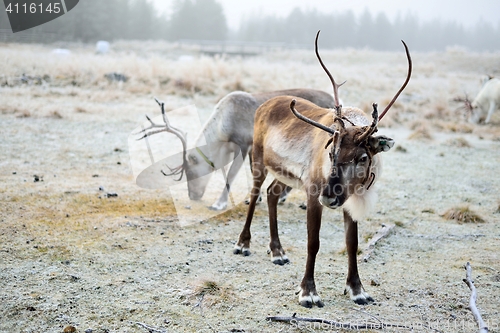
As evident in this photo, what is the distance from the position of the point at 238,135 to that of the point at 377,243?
3009 mm

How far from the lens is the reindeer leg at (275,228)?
18.0 feet

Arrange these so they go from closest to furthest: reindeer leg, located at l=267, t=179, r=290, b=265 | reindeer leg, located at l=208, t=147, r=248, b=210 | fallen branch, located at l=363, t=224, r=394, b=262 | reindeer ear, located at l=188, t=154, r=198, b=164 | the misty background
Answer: reindeer leg, located at l=267, t=179, r=290, b=265
fallen branch, located at l=363, t=224, r=394, b=262
reindeer leg, located at l=208, t=147, r=248, b=210
reindeer ear, located at l=188, t=154, r=198, b=164
the misty background

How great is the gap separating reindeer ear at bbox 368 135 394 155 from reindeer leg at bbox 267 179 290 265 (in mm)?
1940

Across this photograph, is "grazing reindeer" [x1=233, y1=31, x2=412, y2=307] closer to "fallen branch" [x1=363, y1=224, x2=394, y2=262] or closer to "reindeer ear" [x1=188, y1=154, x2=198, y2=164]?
"fallen branch" [x1=363, y1=224, x2=394, y2=262]

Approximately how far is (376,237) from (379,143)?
2.56 metres

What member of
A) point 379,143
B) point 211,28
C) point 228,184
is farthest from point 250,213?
point 211,28

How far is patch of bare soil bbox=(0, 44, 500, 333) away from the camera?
13.6 ft

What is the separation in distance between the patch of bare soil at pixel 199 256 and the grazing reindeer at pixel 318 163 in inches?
11.5

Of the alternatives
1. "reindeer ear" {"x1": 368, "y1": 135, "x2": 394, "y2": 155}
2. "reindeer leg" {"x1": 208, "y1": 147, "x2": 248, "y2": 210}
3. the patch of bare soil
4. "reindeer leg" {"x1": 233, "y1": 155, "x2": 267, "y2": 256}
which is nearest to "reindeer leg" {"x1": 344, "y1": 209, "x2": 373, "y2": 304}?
the patch of bare soil

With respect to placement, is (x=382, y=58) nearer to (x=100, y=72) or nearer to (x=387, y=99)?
(x=387, y=99)

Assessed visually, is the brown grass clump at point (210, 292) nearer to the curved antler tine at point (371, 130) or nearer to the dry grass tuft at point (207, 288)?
the dry grass tuft at point (207, 288)

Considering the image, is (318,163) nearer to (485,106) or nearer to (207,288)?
(207,288)

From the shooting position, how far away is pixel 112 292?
179 inches

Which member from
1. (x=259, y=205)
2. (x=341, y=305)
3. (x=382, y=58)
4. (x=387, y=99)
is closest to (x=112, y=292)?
(x=341, y=305)
